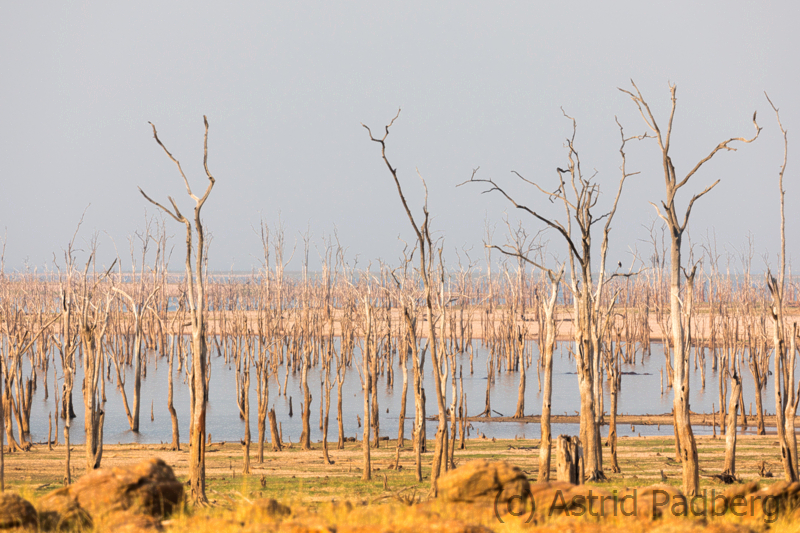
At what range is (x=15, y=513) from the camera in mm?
8977

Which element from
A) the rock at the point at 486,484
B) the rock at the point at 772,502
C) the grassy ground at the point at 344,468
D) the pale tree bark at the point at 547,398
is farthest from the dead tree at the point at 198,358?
the rock at the point at 772,502

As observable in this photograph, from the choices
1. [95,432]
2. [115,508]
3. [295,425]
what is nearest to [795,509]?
[115,508]

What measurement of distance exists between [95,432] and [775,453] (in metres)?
20.0

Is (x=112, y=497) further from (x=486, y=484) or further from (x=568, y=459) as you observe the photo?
(x=568, y=459)

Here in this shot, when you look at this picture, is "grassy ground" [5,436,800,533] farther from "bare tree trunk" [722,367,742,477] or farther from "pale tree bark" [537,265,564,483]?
"pale tree bark" [537,265,564,483]

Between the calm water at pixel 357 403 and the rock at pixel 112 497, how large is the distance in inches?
816

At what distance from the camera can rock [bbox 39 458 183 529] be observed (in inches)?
369

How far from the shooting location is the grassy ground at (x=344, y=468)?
1592cm

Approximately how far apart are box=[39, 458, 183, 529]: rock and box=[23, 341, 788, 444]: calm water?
68.0 ft

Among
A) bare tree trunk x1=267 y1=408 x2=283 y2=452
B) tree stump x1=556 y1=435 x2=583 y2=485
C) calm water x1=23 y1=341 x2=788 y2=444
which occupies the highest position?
tree stump x1=556 y1=435 x2=583 y2=485

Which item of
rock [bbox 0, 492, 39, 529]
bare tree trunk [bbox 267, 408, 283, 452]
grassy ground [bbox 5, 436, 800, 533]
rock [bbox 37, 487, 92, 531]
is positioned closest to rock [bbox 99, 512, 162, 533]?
rock [bbox 37, 487, 92, 531]

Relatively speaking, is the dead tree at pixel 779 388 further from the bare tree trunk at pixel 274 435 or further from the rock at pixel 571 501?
the bare tree trunk at pixel 274 435

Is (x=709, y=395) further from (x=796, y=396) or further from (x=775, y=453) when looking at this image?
(x=796, y=396)

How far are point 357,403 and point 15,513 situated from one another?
32139mm
